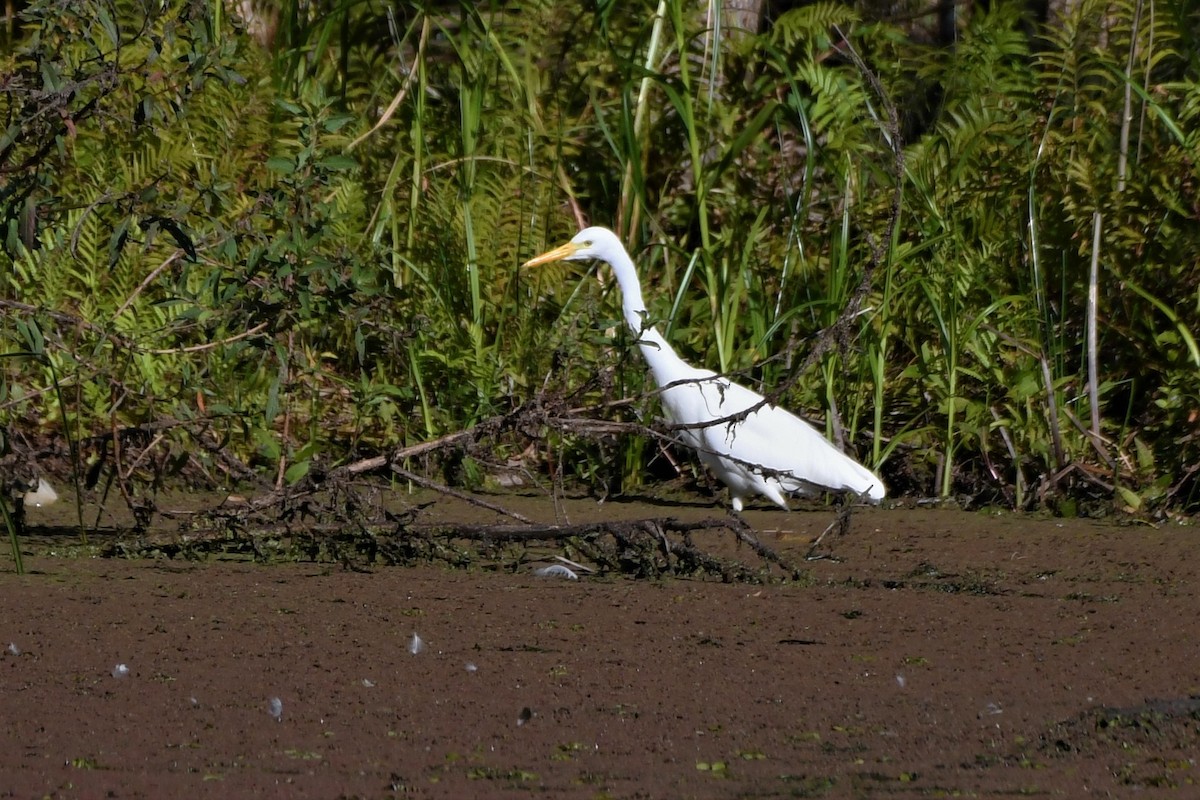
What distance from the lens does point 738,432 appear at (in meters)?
5.34

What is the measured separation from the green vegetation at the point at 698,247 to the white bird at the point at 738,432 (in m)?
0.12

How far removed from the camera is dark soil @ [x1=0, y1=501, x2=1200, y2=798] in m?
2.22

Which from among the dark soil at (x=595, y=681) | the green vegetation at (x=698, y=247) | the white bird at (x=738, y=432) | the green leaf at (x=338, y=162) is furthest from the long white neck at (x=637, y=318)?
the green leaf at (x=338, y=162)

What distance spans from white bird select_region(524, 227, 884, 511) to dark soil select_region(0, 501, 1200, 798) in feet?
3.10

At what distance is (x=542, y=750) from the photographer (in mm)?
2354

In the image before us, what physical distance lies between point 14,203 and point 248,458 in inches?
85.2

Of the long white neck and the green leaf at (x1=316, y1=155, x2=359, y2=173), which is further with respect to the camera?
the long white neck

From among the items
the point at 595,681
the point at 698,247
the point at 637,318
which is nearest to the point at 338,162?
the point at 595,681

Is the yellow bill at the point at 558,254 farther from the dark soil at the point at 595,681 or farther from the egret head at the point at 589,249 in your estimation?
the dark soil at the point at 595,681

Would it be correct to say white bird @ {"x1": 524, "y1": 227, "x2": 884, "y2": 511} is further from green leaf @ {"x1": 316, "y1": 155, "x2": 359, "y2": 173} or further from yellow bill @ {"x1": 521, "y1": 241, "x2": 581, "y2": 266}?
green leaf @ {"x1": 316, "y1": 155, "x2": 359, "y2": 173}

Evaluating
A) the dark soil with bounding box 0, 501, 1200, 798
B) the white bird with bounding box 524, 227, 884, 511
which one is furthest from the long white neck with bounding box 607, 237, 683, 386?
the dark soil with bounding box 0, 501, 1200, 798

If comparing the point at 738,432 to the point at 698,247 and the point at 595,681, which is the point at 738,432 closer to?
the point at 698,247

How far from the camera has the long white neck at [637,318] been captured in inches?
209

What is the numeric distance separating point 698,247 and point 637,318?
1.55 ft
